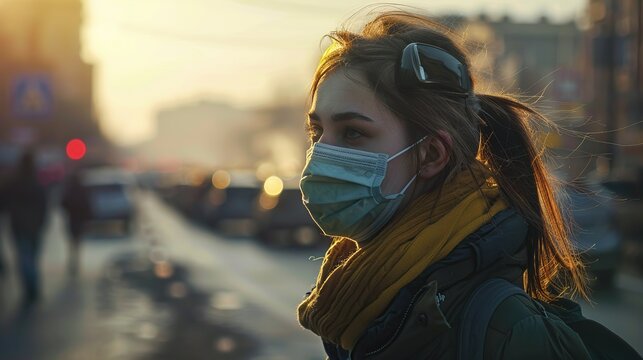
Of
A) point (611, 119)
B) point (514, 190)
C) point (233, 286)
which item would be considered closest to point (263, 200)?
point (611, 119)

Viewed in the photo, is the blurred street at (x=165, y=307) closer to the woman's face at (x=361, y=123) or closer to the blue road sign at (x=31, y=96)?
the blue road sign at (x=31, y=96)

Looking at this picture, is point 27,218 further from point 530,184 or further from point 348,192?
point 530,184

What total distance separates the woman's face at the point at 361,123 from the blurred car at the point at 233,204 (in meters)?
31.2

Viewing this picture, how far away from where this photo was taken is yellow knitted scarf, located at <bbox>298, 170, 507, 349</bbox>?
2.09m

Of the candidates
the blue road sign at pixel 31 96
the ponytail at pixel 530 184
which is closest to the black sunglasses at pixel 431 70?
the ponytail at pixel 530 184

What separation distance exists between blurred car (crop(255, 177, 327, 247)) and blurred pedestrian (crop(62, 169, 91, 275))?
771 cm

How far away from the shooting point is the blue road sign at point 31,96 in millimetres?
25625

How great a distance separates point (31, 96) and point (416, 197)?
80.8ft

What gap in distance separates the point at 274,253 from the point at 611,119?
903 cm

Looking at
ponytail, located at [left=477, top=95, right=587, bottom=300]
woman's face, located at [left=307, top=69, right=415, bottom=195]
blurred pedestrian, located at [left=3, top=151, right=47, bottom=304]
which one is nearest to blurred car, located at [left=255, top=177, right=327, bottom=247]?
blurred pedestrian, located at [left=3, top=151, right=47, bottom=304]

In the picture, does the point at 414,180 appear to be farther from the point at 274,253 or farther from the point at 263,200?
the point at 263,200

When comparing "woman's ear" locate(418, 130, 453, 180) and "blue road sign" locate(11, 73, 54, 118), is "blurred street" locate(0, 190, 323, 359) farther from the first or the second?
"woman's ear" locate(418, 130, 453, 180)

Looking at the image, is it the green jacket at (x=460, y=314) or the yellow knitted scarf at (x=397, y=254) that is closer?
the green jacket at (x=460, y=314)

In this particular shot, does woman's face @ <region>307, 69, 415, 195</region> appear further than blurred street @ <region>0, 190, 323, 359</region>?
No
